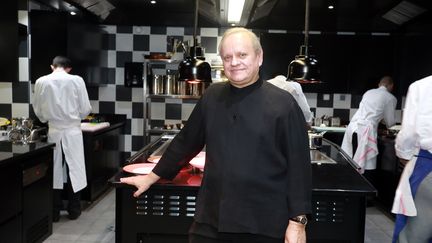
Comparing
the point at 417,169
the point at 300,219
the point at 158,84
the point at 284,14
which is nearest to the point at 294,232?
the point at 300,219

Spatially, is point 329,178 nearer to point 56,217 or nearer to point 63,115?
point 63,115

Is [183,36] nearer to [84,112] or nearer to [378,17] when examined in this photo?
[84,112]

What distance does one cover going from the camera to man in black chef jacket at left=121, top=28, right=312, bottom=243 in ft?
5.04

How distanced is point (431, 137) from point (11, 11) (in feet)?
11.3

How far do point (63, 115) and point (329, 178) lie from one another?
271 centimetres

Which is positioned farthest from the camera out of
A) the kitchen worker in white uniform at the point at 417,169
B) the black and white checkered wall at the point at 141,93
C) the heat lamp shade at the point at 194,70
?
the black and white checkered wall at the point at 141,93

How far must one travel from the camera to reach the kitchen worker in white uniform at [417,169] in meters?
2.28

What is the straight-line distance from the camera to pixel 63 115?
12.9 ft

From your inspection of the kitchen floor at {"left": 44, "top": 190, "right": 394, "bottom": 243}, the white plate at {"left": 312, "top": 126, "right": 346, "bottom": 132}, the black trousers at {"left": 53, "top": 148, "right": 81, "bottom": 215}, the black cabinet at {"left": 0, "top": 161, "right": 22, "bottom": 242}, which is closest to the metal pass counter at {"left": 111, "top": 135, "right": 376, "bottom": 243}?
the black cabinet at {"left": 0, "top": 161, "right": 22, "bottom": 242}

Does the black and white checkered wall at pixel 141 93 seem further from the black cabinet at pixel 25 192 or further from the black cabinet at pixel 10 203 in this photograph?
the black cabinet at pixel 10 203

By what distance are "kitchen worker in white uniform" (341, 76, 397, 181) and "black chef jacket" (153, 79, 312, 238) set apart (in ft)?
11.0

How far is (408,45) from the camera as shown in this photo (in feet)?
16.5

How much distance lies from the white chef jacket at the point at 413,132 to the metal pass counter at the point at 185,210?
0.41 meters

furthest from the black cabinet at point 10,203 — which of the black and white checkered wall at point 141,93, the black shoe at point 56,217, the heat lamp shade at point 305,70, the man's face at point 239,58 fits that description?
the black and white checkered wall at point 141,93
